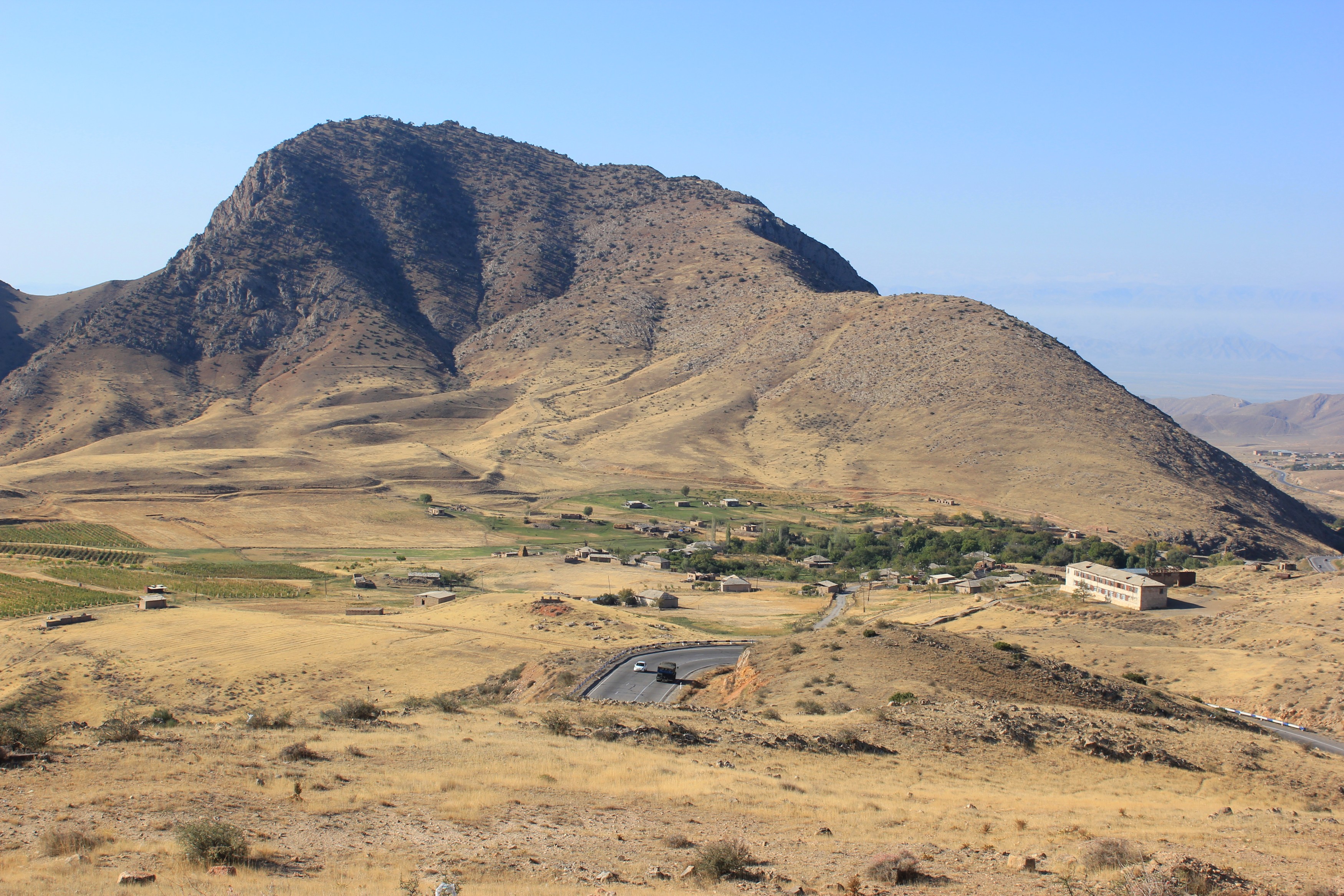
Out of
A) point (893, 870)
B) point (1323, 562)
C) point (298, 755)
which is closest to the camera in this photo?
point (893, 870)

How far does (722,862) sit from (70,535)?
91.3 m

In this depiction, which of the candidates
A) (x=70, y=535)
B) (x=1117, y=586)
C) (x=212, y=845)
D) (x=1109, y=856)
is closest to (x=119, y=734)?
(x=212, y=845)

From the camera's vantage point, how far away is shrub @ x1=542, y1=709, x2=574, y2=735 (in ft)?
87.8

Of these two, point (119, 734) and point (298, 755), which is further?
point (119, 734)

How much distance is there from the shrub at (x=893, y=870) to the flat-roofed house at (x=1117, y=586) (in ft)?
156

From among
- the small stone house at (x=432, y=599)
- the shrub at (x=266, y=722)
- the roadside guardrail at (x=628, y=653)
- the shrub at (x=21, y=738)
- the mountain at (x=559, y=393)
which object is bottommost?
the small stone house at (x=432, y=599)

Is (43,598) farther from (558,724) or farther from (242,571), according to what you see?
(558,724)

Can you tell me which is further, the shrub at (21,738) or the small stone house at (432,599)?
the small stone house at (432,599)

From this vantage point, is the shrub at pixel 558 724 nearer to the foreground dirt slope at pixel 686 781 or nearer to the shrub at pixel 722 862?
the foreground dirt slope at pixel 686 781

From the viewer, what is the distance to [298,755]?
21.7 metres

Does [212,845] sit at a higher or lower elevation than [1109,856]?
higher

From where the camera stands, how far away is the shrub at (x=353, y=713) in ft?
94.1

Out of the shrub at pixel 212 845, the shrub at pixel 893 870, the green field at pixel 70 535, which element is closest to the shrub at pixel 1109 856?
the shrub at pixel 893 870

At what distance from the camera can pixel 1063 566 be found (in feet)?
266
